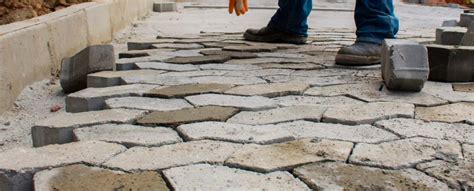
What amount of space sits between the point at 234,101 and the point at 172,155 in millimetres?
628

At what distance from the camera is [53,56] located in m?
3.12

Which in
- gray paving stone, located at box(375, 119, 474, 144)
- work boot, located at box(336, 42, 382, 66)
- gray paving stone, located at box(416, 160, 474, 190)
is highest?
work boot, located at box(336, 42, 382, 66)

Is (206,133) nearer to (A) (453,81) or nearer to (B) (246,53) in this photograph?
(A) (453,81)

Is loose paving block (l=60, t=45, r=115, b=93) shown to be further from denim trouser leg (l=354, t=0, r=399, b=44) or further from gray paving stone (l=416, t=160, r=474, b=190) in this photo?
gray paving stone (l=416, t=160, r=474, b=190)

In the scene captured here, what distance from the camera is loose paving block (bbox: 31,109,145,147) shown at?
5.98ft

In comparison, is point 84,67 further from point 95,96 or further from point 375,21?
point 375,21

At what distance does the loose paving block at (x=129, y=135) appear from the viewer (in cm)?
168

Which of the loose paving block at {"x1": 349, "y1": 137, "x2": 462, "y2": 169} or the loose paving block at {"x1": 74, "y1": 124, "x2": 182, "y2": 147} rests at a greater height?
the loose paving block at {"x1": 349, "y1": 137, "x2": 462, "y2": 169}

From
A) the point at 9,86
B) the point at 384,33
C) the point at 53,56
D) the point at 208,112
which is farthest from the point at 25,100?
the point at 384,33

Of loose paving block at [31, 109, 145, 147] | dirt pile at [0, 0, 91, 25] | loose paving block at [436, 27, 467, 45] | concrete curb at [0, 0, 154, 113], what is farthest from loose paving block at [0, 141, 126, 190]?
loose paving block at [436, 27, 467, 45]

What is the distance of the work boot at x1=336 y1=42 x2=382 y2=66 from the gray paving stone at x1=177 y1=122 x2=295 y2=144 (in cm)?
116

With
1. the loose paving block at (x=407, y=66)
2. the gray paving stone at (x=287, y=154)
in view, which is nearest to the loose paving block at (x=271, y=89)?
the loose paving block at (x=407, y=66)

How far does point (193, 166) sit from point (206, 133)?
0.95ft

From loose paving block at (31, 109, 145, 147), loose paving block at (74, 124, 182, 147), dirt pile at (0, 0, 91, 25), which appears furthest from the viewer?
dirt pile at (0, 0, 91, 25)
